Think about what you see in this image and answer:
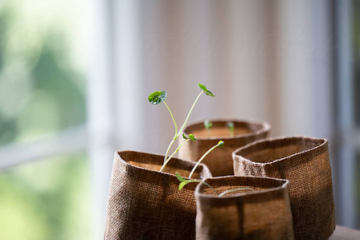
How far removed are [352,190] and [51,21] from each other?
5.33 ft

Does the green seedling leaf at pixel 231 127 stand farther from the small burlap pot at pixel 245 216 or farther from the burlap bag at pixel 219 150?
the small burlap pot at pixel 245 216

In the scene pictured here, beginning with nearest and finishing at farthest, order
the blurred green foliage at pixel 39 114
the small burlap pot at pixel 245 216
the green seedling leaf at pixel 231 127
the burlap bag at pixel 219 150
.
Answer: the small burlap pot at pixel 245 216 < the burlap bag at pixel 219 150 < the green seedling leaf at pixel 231 127 < the blurred green foliage at pixel 39 114

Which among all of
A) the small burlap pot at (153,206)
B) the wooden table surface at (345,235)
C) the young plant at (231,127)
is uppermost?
the young plant at (231,127)

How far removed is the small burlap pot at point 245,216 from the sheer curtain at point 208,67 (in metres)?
1.41

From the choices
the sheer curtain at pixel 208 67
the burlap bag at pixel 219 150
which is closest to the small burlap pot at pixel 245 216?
the burlap bag at pixel 219 150

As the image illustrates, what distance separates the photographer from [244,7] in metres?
1.92

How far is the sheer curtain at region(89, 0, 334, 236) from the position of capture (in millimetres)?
1880

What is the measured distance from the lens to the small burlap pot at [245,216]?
1.81 ft

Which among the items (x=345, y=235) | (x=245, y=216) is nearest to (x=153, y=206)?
(x=245, y=216)

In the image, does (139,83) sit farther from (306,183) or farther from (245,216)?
(245,216)

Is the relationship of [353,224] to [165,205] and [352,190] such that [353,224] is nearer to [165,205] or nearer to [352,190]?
[352,190]

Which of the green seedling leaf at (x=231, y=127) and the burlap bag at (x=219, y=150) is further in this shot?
the green seedling leaf at (x=231, y=127)

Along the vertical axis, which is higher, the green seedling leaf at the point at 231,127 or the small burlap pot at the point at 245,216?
the green seedling leaf at the point at 231,127

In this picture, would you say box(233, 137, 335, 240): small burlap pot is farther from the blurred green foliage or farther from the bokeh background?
the blurred green foliage
